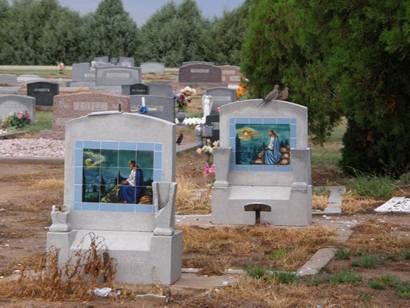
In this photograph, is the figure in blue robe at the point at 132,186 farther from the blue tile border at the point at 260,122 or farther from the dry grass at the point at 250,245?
the blue tile border at the point at 260,122

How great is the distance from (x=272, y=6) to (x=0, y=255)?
10.5 m

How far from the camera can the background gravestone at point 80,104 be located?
23.9 meters

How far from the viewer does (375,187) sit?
1470cm

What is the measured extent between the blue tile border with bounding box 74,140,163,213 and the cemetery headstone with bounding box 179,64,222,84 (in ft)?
112

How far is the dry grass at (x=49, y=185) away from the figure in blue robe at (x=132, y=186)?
7245 millimetres

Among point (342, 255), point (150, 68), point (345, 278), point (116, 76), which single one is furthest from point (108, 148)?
point (150, 68)

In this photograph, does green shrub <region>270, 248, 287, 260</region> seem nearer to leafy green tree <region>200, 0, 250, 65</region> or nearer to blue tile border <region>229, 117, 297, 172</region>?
blue tile border <region>229, 117, 297, 172</region>

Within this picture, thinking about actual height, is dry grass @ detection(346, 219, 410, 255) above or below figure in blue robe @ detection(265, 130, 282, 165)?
below

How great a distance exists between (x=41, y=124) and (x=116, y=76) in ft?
30.0

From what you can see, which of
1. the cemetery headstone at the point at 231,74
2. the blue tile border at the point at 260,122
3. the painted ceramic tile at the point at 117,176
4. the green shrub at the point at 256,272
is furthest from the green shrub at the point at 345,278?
the cemetery headstone at the point at 231,74

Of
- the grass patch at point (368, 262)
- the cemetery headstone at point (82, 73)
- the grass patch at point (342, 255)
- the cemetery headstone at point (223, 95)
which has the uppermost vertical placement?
the cemetery headstone at point (82, 73)

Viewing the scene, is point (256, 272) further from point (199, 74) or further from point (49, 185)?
point (199, 74)

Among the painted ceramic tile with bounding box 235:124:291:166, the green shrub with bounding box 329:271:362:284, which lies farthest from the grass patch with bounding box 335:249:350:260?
the painted ceramic tile with bounding box 235:124:291:166

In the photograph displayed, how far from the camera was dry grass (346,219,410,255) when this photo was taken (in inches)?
394
